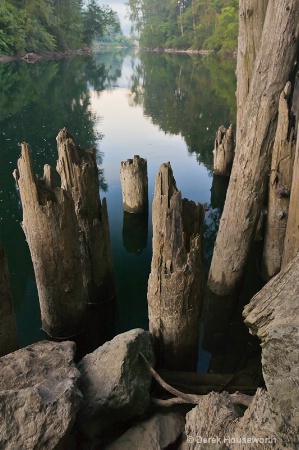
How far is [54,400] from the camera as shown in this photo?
8.55ft

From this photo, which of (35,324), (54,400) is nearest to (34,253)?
(35,324)

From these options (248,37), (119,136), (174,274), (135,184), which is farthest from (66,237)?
(119,136)

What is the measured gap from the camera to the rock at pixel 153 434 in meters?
2.94

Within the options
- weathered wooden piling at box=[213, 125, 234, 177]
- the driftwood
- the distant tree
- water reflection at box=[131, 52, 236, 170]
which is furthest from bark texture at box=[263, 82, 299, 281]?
the distant tree

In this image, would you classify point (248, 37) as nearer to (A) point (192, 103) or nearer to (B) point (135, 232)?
(B) point (135, 232)

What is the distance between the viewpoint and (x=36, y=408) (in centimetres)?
254

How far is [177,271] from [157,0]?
9808 centimetres

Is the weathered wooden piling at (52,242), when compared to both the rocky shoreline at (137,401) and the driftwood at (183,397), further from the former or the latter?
the driftwood at (183,397)

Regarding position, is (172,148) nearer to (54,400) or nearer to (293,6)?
(293,6)

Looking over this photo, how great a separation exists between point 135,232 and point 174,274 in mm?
5149

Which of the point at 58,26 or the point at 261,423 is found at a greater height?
the point at 58,26

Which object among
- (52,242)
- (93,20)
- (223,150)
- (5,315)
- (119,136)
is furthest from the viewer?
(93,20)

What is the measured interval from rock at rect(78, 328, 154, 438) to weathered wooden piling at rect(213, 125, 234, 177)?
7.76 meters

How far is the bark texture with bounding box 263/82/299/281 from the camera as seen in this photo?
14.6ft
